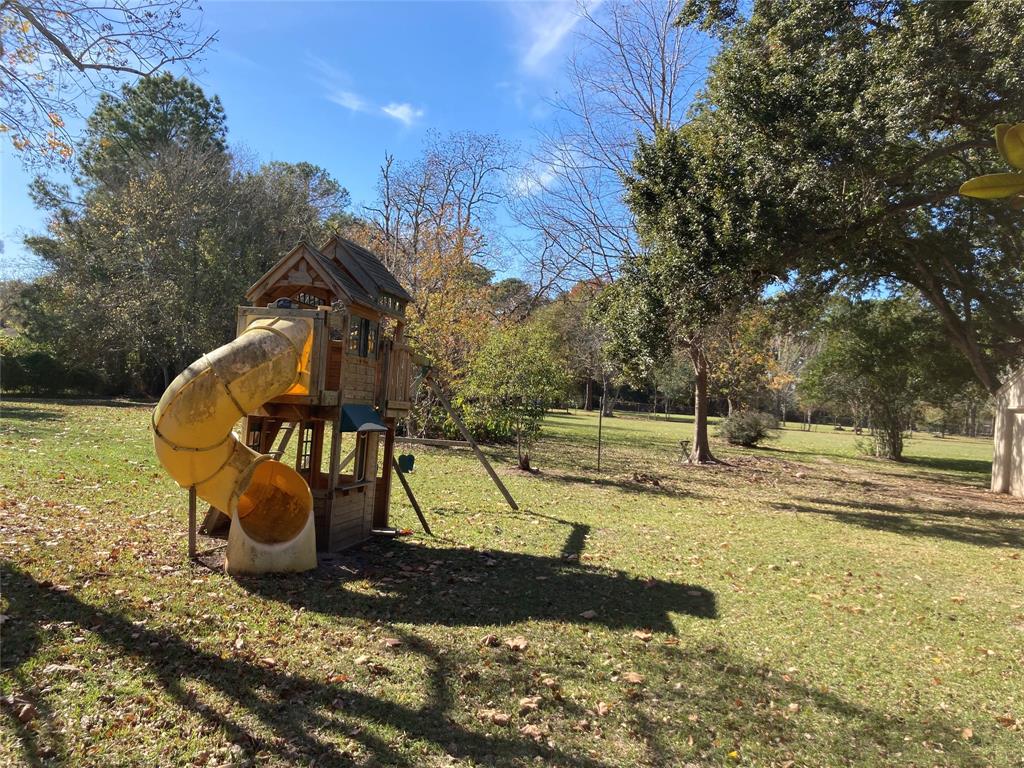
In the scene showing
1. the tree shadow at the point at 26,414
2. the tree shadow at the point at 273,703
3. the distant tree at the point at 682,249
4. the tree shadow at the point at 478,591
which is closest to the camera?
the tree shadow at the point at 273,703

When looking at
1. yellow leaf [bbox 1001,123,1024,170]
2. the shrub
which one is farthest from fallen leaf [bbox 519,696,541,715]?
the shrub

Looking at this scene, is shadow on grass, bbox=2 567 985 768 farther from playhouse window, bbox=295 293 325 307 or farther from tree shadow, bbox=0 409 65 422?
tree shadow, bbox=0 409 65 422

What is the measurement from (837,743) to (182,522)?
307 inches

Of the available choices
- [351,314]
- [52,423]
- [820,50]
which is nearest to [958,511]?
[820,50]

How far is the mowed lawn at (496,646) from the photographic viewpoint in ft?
12.6

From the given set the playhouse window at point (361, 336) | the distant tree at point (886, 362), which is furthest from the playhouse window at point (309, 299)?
the distant tree at point (886, 362)

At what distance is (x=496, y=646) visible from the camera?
5.32 meters

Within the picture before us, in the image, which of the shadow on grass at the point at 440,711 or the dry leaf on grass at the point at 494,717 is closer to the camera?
the shadow on grass at the point at 440,711

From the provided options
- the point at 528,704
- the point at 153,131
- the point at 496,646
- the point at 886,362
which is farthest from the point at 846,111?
the point at 153,131

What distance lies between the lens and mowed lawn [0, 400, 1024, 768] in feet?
12.6

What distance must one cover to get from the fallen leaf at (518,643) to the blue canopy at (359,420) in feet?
10.8

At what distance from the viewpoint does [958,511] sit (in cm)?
1619

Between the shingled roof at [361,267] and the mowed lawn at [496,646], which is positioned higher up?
the shingled roof at [361,267]

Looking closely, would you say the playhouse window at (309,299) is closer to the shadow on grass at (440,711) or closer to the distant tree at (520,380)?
the shadow on grass at (440,711)
